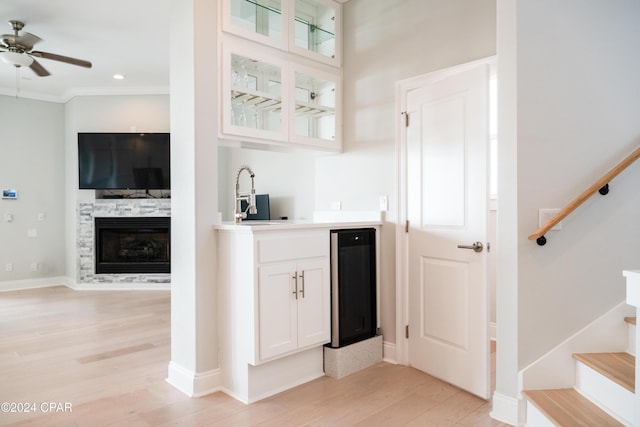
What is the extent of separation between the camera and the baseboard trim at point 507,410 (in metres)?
2.28

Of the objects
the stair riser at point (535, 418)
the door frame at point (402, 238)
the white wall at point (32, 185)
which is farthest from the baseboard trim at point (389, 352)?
the white wall at point (32, 185)

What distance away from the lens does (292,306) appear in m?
2.74

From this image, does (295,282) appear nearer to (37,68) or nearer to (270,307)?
(270,307)

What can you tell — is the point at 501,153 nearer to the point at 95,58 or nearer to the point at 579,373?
the point at 579,373

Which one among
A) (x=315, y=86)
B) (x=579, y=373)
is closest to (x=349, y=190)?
(x=315, y=86)

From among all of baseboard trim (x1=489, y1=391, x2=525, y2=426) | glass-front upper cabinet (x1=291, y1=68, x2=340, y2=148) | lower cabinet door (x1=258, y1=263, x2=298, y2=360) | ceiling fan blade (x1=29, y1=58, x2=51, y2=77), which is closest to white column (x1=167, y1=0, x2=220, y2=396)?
lower cabinet door (x1=258, y1=263, x2=298, y2=360)

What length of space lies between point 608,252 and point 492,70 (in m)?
1.33

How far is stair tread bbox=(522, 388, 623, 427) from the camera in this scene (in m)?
1.94

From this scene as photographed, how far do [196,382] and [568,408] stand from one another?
2.15m

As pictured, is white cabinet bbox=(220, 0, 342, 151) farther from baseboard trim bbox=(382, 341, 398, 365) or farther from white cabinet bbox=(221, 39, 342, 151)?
baseboard trim bbox=(382, 341, 398, 365)

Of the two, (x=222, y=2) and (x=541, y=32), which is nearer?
(x=541, y=32)

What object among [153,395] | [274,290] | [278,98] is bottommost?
[153,395]

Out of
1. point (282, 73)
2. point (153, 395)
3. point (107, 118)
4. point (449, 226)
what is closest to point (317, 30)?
point (282, 73)

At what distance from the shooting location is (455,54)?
2.86 m
